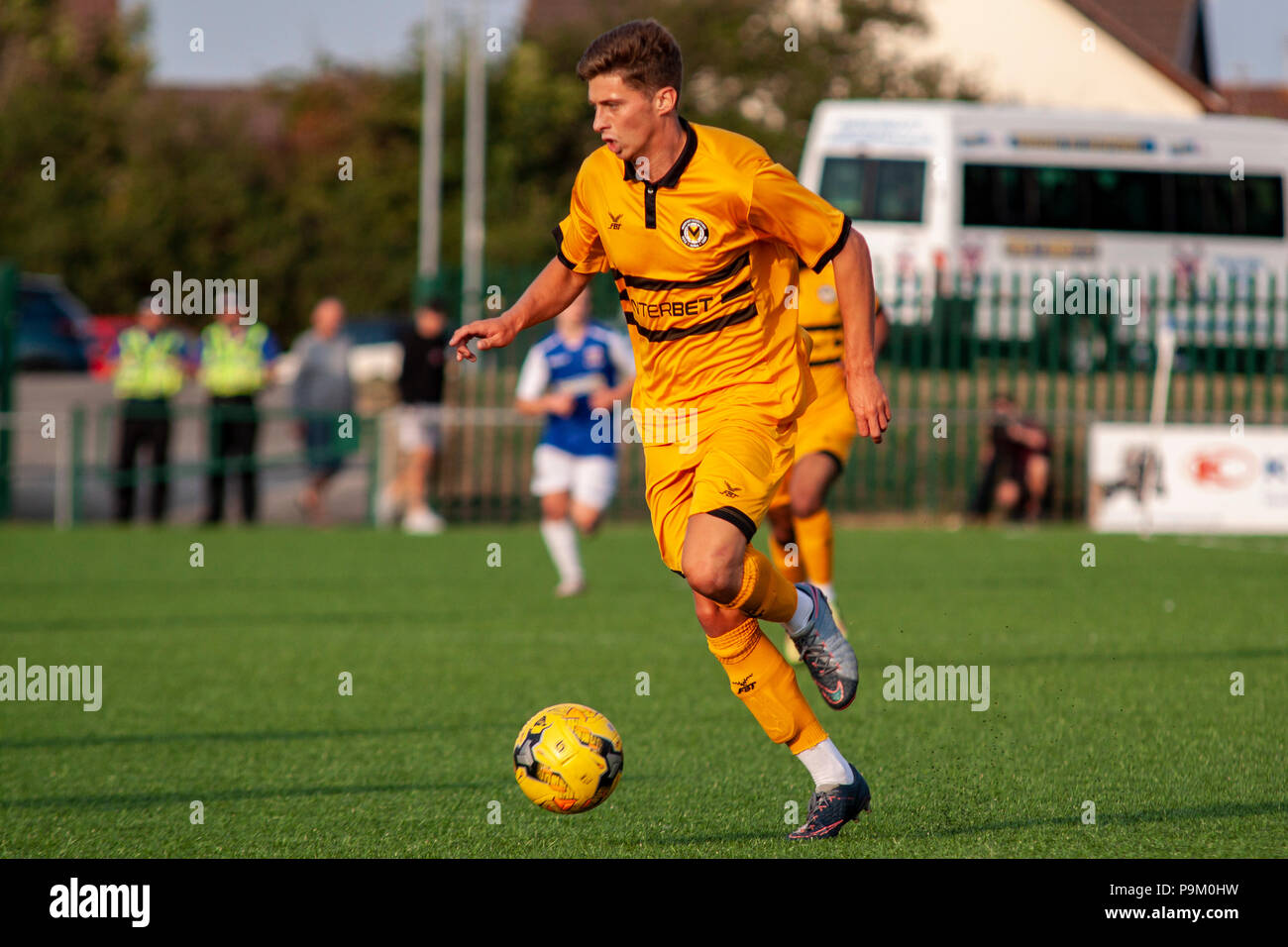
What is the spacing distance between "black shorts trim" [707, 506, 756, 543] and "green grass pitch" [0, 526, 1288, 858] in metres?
0.87

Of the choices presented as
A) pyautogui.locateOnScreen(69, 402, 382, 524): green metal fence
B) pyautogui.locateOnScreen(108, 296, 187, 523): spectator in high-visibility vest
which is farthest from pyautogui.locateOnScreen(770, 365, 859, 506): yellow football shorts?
pyautogui.locateOnScreen(108, 296, 187, 523): spectator in high-visibility vest

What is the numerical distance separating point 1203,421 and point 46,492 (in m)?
13.3

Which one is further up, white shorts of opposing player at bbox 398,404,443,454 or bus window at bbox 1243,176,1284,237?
bus window at bbox 1243,176,1284,237

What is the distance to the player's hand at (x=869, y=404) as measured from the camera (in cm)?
477

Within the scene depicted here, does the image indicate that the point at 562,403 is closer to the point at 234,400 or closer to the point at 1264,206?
the point at 234,400

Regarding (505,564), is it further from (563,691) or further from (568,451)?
(563,691)

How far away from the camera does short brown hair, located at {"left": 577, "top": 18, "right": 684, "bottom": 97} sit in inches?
191

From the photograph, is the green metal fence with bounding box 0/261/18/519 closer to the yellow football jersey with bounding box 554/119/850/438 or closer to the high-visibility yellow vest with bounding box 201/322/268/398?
the high-visibility yellow vest with bounding box 201/322/268/398

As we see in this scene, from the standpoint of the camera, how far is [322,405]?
18828 millimetres

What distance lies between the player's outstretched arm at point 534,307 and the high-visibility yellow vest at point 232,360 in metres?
12.8

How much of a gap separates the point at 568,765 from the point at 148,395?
46.5 feet
